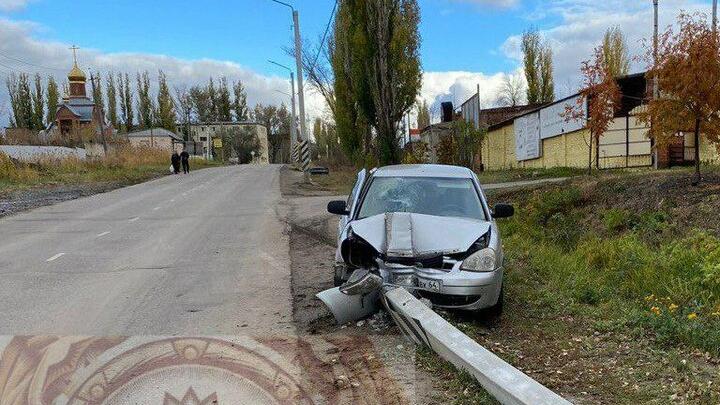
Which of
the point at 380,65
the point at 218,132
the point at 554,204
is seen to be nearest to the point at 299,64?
the point at 380,65

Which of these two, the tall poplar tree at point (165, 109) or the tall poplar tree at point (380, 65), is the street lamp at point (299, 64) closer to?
the tall poplar tree at point (380, 65)

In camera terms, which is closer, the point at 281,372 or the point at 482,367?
the point at 482,367

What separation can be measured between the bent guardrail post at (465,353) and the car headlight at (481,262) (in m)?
0.68

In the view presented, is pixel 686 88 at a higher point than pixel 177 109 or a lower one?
lower

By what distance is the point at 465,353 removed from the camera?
445 cm

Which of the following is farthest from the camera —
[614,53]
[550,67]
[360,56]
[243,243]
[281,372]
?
[550,67]

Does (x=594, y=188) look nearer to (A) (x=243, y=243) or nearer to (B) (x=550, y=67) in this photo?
(A) (x=243, y=243)

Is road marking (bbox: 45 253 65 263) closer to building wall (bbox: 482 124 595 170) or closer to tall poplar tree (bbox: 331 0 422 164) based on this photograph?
tall poplar tree (bbox: 331 0 422 164)

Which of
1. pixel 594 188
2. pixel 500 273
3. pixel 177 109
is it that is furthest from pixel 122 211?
pixel 177 109

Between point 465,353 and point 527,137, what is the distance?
31.6m

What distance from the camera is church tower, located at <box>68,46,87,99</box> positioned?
258ft

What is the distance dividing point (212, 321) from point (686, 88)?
417 inches

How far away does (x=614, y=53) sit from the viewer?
46.7 metres

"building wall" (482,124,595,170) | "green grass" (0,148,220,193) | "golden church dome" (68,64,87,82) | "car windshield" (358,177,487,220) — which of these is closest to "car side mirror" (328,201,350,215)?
"car windshield" (358,177,487,220)
